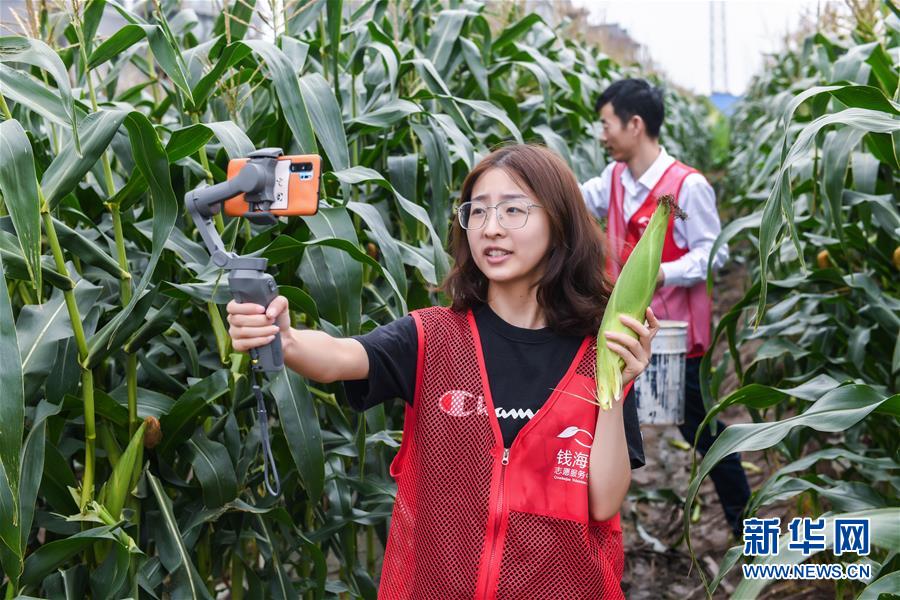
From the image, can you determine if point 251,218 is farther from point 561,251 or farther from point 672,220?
point 672,220

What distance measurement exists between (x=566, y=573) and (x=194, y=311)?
92 centimetres

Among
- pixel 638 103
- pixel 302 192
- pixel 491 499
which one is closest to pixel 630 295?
pixel 491 499

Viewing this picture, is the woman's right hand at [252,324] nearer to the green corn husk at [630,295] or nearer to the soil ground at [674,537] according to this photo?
the green corn husk at [630,295]

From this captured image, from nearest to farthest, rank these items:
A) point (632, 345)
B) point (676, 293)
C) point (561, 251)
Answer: point (632, 345) → point (561, 251) → point (676, 293)

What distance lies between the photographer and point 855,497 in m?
1.83

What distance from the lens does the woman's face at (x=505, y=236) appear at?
144 centimetres

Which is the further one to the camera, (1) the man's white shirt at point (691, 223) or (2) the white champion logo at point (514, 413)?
(1) the man's white shirt at point (691, 223)

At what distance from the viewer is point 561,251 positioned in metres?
1.49

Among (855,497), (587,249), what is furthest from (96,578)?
(855,497)

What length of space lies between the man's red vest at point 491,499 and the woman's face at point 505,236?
0.40 ft

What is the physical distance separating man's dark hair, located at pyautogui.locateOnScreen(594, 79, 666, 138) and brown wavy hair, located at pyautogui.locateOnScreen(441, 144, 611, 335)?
1655 mm

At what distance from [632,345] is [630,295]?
7cm

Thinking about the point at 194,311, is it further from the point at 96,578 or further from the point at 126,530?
the point at 96,578

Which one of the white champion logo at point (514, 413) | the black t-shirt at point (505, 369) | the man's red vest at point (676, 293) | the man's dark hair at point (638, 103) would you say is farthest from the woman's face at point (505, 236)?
the man's dark hair at point (638, 103)
